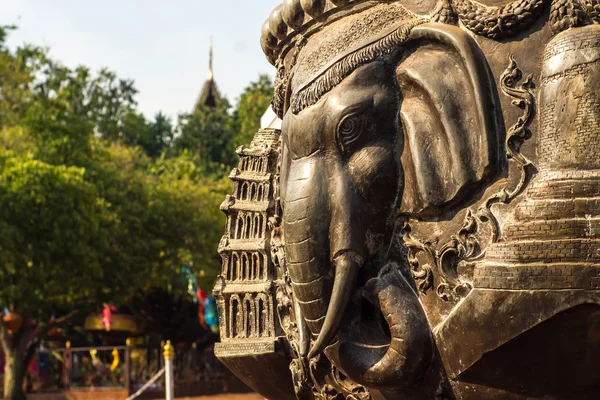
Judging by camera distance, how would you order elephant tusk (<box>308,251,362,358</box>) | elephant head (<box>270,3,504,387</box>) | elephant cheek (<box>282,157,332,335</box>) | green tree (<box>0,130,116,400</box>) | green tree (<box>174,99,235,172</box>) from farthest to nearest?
green tree (<box>174,99,235,172</box>) < green tree (<box>0,130,116,400</box>) < elephant cheek (<box>282,157,332,335</box>) < elephant tusk (<box>308,251,362,358</box>) < elephant head (<box>270,3,504,387</box>)

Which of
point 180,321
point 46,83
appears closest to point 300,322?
point 46,83

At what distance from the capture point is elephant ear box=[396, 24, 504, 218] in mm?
3969

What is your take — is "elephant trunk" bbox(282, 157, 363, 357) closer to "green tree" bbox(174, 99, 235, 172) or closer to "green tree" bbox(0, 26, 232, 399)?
"green tree" bbox(0, 26, 232, 399)

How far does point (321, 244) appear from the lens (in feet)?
13.9

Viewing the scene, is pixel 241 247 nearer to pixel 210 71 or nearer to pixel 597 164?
pixel 597 164

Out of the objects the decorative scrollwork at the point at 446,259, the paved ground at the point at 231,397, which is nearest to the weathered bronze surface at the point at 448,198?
the decorative scrollwork at the point at 446,259

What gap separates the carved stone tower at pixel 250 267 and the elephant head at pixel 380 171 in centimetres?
98

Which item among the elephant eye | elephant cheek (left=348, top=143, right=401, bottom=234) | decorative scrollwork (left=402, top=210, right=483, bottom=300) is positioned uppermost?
the elephant eye

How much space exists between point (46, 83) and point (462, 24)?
24224 millimetres

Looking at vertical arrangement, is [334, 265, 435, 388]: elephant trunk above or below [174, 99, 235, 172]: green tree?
below

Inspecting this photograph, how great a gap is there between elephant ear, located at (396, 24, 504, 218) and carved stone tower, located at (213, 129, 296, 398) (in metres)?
1.36

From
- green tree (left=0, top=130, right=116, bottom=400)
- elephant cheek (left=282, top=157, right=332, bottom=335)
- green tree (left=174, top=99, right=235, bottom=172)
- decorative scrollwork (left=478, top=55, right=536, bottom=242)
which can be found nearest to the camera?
decorative scrollwork (left=478, top=55, right=536, bottom=242)

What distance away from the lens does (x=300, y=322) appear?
4.52 m

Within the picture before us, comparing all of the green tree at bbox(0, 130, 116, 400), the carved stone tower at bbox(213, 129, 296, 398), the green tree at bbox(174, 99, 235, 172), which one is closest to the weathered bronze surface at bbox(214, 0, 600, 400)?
the carved stone tower at bbox(213, 129, 296, 398)
